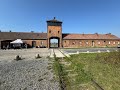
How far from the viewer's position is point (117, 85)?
19.5 ft

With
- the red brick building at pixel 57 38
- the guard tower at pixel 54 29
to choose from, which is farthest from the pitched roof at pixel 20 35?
the guard tower at pixel 54 29

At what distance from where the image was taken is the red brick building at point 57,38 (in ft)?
149

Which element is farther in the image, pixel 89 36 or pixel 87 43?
pixel 89 36

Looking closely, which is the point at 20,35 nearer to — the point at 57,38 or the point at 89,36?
the point at 57,38

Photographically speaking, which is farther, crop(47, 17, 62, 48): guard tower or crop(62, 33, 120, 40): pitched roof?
crop(62, 33, 120, 40): pitched roof

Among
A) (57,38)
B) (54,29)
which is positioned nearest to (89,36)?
(57,38)

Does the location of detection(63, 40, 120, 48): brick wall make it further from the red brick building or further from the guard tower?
the guard tower

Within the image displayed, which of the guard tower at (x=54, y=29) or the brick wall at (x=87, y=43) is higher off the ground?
the guard tower at (x=54, y=29)

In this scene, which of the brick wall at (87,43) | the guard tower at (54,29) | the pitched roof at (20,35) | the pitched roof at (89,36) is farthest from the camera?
the pitched roof at (89,36)

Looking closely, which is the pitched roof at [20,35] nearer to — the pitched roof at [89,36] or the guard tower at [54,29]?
the guard tower at [54,29]

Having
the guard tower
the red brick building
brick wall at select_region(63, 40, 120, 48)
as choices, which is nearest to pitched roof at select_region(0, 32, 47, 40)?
the red brick building

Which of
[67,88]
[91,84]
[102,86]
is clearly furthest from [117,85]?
[67,88]

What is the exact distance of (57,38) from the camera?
157 ft

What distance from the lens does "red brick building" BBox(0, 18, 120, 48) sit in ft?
149
